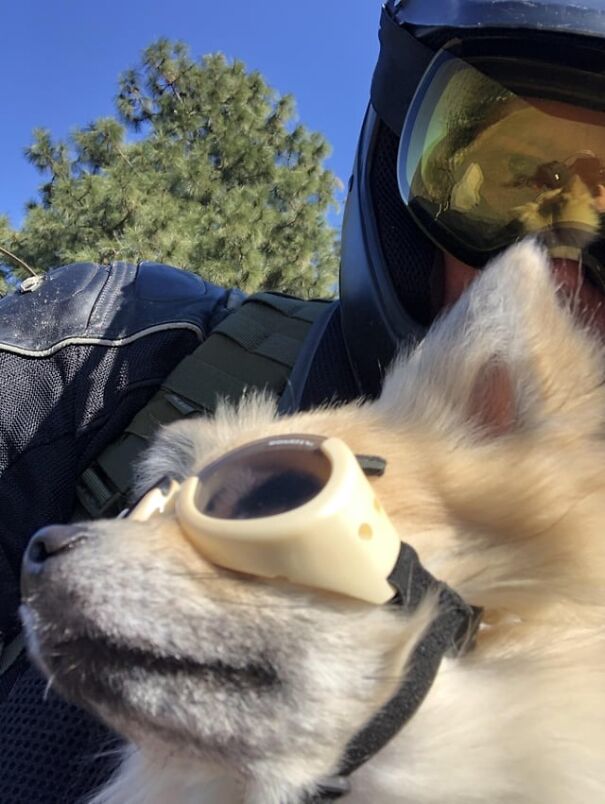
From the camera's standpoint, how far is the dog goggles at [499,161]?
56.9 inches

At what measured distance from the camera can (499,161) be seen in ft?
5.13

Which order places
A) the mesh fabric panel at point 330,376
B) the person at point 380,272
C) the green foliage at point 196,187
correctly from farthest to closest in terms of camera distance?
the green foliage at point 196,187
the mesh fabric panel at point 330,376
the person at point 380,272

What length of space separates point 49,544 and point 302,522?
0.84 ft

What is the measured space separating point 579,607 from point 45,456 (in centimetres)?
121

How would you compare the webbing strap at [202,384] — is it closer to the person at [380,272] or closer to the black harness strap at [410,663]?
the person at [380,272]

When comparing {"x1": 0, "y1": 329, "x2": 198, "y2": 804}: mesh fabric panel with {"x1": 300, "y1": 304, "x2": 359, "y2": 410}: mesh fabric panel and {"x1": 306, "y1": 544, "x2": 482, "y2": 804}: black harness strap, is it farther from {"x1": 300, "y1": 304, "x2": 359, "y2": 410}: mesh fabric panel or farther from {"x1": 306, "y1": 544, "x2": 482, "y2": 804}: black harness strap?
{"x1": 306, "y1": 544, "x2": 482, "y2": 804}: black harness strap

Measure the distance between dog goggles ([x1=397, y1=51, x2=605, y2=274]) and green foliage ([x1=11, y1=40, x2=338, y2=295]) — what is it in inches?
329

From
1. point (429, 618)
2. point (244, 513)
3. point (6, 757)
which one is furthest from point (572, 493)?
point (6, 757)

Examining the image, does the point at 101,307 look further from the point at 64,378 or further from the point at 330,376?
the point at 330,376

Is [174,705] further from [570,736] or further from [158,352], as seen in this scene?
[158,352]

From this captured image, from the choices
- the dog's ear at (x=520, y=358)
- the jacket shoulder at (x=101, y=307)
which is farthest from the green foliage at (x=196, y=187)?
the dog's ear at (x=520, y=358)

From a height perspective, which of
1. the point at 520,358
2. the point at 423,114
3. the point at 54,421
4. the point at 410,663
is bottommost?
the point at 410,663

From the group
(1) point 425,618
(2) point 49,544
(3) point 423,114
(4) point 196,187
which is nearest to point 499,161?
(3) point 423,114

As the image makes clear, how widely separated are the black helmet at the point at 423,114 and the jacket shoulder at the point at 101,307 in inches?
15.1
